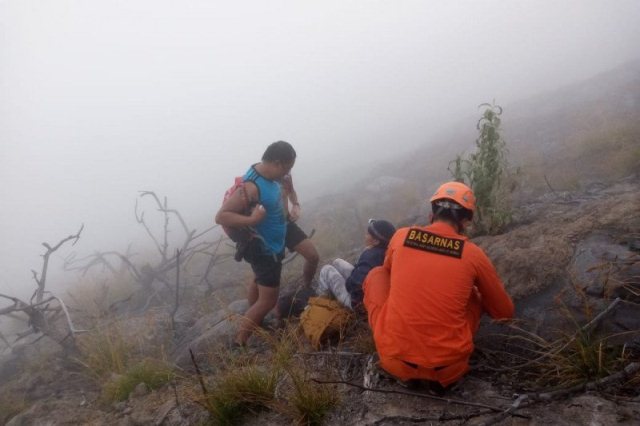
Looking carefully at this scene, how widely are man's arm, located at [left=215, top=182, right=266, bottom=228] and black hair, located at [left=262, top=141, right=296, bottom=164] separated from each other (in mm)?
277

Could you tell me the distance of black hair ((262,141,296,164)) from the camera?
3.56m

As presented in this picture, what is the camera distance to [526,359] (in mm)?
2592

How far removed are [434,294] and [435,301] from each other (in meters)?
0.04

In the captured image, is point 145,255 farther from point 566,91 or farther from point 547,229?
point 566,91

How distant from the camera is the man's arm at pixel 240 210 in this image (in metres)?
3.48

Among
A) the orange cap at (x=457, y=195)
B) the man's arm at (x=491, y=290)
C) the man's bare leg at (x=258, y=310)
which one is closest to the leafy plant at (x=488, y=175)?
the orange cap at (x=457, y=195)

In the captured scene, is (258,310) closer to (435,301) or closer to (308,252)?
(308,252)

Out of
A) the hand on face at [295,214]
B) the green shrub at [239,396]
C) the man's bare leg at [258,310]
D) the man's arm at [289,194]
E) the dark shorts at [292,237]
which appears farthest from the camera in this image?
the dark shorts at [292,237]

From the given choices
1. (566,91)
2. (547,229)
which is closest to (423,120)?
(566,91)

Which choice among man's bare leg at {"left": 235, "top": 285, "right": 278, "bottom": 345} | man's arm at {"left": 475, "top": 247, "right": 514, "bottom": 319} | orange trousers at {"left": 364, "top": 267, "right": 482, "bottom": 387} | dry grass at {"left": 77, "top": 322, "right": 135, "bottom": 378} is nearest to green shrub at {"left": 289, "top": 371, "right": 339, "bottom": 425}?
orange trousers at {"left": 364, "top": 267, "right": 482, "bottom": 387}

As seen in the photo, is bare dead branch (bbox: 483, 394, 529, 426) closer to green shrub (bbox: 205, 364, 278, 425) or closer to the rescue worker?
the rescue worker

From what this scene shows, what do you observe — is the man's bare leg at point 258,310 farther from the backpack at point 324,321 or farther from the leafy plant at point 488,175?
the leafy plant at point 488,175

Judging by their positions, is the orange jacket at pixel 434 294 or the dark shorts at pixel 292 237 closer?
the orange jacket at pixel 434 294

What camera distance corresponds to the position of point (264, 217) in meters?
3.57
